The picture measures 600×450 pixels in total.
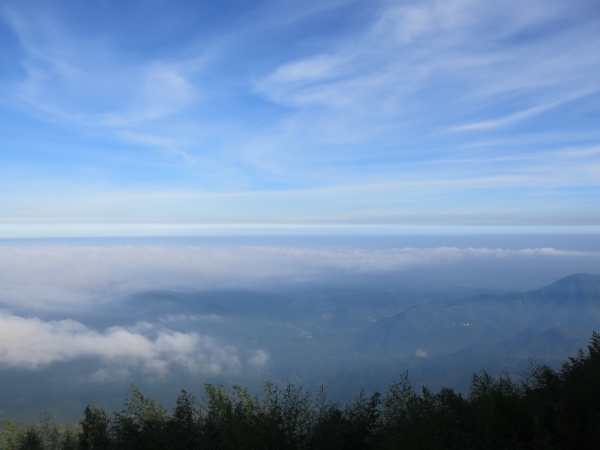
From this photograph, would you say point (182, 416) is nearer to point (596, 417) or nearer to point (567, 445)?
point (567, 445)

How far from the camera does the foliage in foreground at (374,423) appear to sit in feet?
78.4

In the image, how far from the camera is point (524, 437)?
86.6ft

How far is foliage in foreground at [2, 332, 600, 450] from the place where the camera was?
78.4ft

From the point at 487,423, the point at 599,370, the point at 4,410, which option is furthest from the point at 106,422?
the point at 4,410

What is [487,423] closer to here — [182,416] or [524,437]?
[524,437]

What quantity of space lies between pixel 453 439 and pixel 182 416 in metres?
22.2

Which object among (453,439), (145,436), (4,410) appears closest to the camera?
(453,439)

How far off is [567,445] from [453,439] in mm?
6647

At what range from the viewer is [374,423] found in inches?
1146

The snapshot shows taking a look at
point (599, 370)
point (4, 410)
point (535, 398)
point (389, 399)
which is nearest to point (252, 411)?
point (389, 399)

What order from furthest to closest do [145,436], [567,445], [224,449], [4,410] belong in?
[4,410], [145,436], [224,449], [567,445]

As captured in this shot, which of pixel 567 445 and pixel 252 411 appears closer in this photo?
pixel 567 445

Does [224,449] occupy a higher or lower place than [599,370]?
lower

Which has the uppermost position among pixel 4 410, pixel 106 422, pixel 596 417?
pixel 596 417
